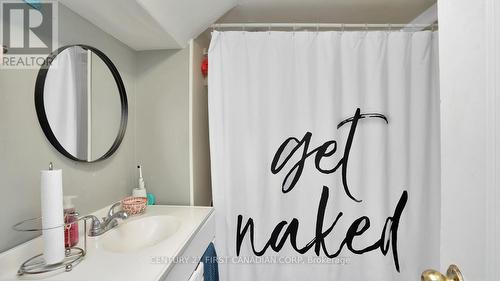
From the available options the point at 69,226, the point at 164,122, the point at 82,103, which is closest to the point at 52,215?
the point at 69,226

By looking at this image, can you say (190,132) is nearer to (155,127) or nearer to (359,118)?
(155,127)

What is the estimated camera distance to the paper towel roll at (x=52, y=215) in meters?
0.74

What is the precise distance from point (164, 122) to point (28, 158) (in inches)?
28.8

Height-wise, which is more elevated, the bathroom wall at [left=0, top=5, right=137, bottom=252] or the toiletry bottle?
the bathroom wall at [left=0, top=5, right=137, bottom=252]

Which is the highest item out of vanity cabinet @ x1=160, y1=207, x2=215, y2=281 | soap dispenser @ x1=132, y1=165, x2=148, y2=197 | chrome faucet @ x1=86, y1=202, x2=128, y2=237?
soap dispenser @ x1=132, y1=165, x2=148, y2=197

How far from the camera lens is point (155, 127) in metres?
1.51

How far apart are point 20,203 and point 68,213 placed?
0.15m

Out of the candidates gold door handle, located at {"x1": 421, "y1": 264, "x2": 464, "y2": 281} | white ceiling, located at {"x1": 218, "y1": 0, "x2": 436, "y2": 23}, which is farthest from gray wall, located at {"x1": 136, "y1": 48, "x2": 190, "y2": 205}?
gold door handle, located at {"x1": 421, "y1": 264, "x2": 464, "y2": 281}

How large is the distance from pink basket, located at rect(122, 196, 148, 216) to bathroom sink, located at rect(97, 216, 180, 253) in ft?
0.21

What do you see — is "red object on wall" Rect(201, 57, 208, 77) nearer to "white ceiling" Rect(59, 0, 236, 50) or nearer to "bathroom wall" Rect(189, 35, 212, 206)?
"bathroom wall" Rect(189, 35, 212, 206)

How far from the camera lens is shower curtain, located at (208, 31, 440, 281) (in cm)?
156

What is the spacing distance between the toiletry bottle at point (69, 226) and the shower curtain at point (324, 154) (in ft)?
2.60

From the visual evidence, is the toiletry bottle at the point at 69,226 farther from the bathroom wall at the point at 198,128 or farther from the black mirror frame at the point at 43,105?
the bathroom wall at the point at 198,128

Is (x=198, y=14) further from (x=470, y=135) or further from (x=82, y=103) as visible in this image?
(x=470, y=135)
